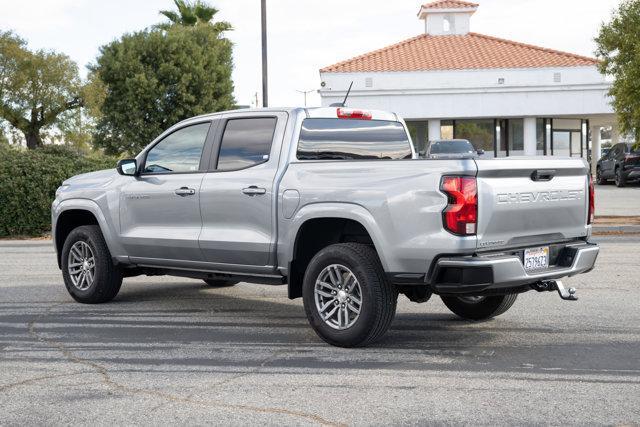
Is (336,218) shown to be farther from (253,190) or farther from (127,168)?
(127,168)

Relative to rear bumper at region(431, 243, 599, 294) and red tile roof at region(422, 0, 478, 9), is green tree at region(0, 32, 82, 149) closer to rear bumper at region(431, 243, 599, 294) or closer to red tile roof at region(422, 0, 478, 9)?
red tile roof at region(422, 0, 478, 9)

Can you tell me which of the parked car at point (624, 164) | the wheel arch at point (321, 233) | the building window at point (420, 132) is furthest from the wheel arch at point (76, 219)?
the building window at point (420, 132)

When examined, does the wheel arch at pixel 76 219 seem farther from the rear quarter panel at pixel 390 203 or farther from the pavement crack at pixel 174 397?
the rear quarter panel at pixel 390 203

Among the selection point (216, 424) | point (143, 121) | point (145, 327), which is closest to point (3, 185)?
point (145, 327)

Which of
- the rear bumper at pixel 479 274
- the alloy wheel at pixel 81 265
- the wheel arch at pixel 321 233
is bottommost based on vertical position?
the alloy wheel at pixel 81 265

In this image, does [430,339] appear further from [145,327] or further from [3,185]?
[3,185]

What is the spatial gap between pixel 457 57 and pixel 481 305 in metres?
35.1

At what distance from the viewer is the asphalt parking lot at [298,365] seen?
504 centimetres

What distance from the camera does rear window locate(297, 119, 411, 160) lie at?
7.51 metres

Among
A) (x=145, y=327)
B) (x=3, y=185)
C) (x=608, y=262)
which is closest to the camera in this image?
(x=145, y=327)

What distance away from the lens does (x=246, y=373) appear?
5992 millimetres

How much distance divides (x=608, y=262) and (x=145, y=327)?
7.04m

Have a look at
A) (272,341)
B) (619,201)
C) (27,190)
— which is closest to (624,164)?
(619,201)

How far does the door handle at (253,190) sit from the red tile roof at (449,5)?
128ft
